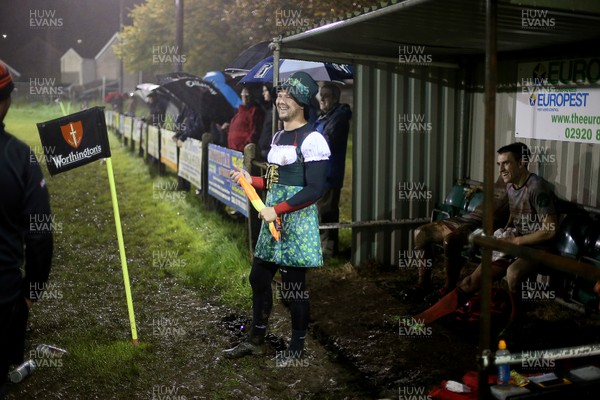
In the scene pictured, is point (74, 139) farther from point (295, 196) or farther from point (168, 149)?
point (168, 149)

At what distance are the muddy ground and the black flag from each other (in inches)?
62.3

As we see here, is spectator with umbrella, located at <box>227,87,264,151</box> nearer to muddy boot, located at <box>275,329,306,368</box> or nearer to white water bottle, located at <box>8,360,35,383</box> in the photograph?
muddy boot, located at <box>275,329,306,368</box>

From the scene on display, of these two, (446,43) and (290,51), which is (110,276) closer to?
(290,51)

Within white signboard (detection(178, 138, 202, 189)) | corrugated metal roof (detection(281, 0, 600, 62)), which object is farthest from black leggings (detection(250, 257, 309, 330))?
white signboard (detection(178, 138, 202, 189))

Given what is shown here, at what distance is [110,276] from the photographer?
8195 millimetres

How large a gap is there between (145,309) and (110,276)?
155cm

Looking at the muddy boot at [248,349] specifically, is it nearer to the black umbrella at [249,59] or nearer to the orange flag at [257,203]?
the orange flag at [257,203]

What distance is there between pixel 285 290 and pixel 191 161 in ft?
22.5

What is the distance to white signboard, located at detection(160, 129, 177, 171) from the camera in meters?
13.9

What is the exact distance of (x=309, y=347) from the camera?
5.63 metres

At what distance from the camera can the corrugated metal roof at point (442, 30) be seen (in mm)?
4902

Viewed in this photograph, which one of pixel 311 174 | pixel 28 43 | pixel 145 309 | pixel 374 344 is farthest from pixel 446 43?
pixel 28 43

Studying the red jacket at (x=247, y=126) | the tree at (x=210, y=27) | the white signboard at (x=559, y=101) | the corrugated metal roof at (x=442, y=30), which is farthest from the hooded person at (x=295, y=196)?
the tree at (x=210, y=27)

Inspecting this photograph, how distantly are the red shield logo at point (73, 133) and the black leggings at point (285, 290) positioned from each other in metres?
1.69
